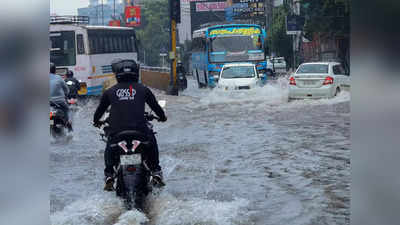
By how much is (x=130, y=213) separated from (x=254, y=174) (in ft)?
11.8

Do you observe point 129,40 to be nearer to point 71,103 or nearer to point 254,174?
point 71,103

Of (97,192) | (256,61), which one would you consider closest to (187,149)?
(97,192)

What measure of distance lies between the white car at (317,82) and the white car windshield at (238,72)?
2.92 meters

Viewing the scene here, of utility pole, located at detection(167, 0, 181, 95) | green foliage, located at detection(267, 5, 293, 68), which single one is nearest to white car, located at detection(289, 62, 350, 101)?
utility pole, located at detection(167, 0, 181, 95)

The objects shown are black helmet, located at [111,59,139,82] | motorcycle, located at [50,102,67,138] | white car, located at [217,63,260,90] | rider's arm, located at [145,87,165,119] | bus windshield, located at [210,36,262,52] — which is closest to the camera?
black helmet, located at [111,59,139,82]

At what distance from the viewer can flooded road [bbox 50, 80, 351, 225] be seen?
6.88 m

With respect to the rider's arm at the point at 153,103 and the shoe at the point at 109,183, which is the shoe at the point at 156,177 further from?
the rider's arm at the point at 153,103

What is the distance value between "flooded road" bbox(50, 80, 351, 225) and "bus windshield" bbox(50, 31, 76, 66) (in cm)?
964

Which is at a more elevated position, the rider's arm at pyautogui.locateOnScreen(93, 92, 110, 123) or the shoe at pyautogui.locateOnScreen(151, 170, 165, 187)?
the rider's arm at pyautogui.locateOnScreen(93, 92, 110, 123)

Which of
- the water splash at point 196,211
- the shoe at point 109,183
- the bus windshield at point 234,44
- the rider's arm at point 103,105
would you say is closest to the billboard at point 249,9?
the bus windshield at point 234,44

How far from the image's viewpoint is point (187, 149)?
1296 cm

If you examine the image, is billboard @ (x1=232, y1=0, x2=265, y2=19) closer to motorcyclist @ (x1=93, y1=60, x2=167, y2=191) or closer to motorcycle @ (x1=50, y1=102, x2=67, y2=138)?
motorcycle @ (x1=50, y1=102, x2=67, y2=138)

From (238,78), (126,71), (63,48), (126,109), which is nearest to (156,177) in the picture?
(126,109)

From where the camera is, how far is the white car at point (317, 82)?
22.7 m
